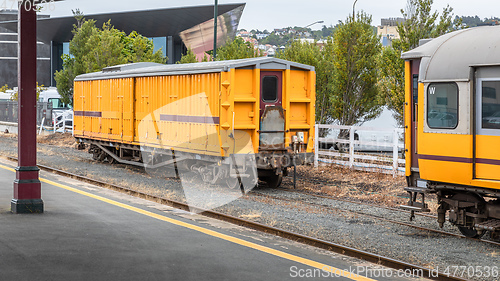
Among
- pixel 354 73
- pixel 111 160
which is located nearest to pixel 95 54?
pixel 111 160

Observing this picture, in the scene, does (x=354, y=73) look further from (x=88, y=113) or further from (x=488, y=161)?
(x=488, y=161)

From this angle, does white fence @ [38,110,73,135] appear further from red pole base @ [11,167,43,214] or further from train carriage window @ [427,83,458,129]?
train carriage window @ [427,83,458,129]

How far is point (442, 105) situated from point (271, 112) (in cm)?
705

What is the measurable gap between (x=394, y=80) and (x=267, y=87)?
5379mm

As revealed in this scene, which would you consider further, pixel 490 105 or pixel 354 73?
pixel 354 73

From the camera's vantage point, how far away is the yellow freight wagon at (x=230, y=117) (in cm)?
1653

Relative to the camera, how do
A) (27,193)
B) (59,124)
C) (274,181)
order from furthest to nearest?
(59,124), (274,181), (27,193)

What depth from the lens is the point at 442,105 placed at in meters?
10.4

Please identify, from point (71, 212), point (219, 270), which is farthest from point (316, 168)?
point (219, 270)

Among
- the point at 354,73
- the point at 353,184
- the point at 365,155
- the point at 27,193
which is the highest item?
the point at 354,73

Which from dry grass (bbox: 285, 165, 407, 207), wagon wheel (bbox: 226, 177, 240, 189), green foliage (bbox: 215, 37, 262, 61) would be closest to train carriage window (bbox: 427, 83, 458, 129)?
dry grass (bbox: 285, 165, 407, 207)

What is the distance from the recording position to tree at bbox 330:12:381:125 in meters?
22.7

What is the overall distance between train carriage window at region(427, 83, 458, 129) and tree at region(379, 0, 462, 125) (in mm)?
9407

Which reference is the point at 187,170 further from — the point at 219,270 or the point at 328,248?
the point at 219,270
